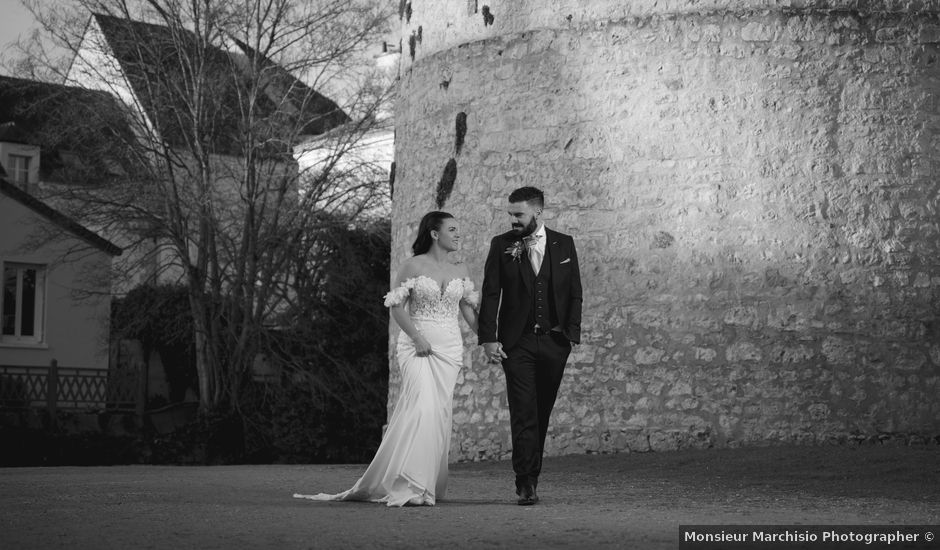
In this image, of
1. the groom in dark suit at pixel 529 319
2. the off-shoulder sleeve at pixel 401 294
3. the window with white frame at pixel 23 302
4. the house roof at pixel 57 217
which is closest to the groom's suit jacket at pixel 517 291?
the groom in dark suit at pixel 529 319

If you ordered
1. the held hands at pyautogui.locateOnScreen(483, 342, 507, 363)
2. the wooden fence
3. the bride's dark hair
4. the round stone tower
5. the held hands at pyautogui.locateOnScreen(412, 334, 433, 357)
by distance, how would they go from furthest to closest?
the wooden fence < the round stone tower < the bride's dark hair < the held hands at pyautogui.locateOnScreen(412, 334, 433, 357) < the held hands at pyautogui.locateOnScreen(483, 342, 507, 363)

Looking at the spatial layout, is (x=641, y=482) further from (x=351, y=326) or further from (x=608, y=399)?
(x=351, y=326)


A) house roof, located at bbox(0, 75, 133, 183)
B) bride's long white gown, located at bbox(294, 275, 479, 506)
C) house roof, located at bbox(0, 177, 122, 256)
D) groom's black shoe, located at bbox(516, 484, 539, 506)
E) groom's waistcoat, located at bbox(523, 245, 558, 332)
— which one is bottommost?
groom's black shoe, located at bbox(516, 484, 539, 506)

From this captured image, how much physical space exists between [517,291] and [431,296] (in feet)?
2.36

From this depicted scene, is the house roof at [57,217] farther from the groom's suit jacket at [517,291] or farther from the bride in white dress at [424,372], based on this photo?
the groom's suit jacket at [517,291]

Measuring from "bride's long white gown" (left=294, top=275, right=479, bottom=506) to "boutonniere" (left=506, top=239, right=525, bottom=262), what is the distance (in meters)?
0.60

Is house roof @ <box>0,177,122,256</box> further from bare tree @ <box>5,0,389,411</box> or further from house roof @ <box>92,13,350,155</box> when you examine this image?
house roof @ <box>92,13,350,155</box>

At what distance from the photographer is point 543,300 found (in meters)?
9.12

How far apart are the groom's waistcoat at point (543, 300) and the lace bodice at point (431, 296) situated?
668 millimetres

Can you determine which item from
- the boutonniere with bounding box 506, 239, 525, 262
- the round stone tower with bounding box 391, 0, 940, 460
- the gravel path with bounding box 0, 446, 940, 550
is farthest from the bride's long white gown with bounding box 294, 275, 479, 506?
the round stone tower with bounding box 391, 0, 940, 460

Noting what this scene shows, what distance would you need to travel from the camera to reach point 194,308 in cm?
2894

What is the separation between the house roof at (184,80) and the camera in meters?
28.5

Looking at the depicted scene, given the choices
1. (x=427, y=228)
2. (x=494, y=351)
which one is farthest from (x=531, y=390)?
(x=427, y=228)

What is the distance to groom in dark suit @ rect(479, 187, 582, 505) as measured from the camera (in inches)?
354
